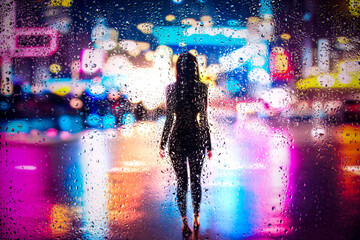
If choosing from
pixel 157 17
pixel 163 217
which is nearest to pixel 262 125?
pixel 163 217

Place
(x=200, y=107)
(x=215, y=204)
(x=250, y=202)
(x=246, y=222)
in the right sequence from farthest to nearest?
(x=250, y=202)
(x=215, y=204)
(x=246, y=222)
(x=200, y=107)

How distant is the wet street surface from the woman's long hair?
0.27m

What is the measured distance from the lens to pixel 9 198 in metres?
1.52

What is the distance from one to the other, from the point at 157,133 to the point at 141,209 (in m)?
0.61

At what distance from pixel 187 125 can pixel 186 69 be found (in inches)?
14.1

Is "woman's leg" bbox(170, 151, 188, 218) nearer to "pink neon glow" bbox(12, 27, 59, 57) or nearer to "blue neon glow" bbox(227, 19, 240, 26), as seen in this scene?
"blue neon glow" bbox(227, 19, 240, 26)

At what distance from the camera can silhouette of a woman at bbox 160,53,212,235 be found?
4.37 ft

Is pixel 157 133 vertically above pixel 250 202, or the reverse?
pixel 157 133

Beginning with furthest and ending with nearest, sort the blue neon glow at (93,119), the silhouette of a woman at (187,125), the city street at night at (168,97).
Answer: the blue neon glow at (93,119)
the city street at night at (168,97)
the silhouette of a woman at (187,125)

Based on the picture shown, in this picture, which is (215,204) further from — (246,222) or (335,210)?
(335,210)

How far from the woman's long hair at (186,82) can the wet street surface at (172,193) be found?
27cm

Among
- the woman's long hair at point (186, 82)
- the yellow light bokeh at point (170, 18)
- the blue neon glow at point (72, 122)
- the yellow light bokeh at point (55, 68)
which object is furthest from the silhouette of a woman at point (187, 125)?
the yellow light bokeh at point (55, 68)

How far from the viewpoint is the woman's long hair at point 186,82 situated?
1.36 metres

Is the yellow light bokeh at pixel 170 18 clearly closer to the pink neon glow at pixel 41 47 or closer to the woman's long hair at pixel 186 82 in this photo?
the woman's long hair at pixel 186 82
